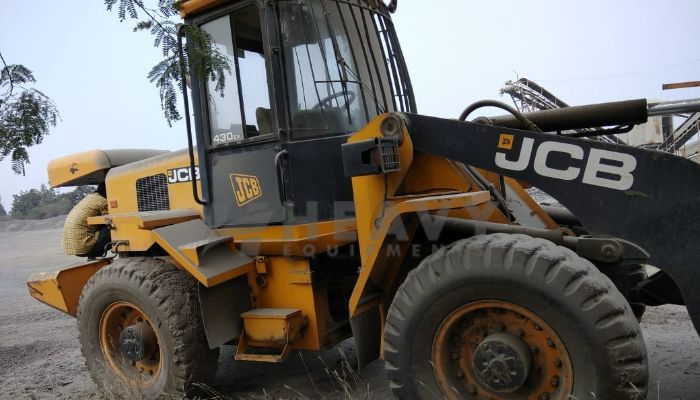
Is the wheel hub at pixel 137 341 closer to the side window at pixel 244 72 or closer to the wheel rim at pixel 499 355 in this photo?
the side window at pixel 244 72

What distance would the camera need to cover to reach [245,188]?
411 cm

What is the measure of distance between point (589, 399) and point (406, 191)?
1.58 meters

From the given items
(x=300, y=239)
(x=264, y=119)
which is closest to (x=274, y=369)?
(x=300, y=239)

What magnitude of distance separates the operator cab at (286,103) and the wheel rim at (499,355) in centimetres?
121

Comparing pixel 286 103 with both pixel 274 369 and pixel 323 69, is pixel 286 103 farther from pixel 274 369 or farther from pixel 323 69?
pixel 274 369

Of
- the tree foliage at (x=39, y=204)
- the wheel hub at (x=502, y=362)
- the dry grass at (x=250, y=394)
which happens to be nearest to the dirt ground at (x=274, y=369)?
the dry grass at (x=250, y=394)

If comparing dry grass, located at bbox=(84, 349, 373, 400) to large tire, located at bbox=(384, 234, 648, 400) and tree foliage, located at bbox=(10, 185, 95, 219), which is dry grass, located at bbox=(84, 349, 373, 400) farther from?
tree foliage, located at bbox=(10, 185, 95, 219)

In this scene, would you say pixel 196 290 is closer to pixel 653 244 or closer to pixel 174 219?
pixel 174 219

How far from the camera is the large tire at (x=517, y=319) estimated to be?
2.55m

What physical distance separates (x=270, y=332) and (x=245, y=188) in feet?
3.47

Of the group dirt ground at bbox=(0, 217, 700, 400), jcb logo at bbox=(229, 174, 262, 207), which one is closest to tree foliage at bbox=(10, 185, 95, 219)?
dirt ground at bbox=(0, 217, 700, 400)

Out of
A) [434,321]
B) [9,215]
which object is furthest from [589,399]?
[9,215]

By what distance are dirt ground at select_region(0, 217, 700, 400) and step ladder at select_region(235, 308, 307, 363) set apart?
35 cm

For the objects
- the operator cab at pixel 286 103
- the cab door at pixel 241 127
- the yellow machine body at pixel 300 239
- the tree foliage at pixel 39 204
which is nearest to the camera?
Result: the yellow machine body at pixel 300 239
